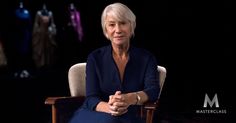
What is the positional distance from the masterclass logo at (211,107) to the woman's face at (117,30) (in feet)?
10.2

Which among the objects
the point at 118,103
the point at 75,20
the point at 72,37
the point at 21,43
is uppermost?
the point at 75,20

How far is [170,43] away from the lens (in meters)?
8.41

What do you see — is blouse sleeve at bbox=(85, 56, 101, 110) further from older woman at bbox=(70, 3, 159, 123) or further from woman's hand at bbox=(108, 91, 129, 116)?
woman's hand at bbox=(108, 91, 129, 116)

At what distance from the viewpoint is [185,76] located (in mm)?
7586

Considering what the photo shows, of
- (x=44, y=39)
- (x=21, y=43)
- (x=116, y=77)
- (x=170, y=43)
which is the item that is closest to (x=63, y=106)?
(x=116, y=77)

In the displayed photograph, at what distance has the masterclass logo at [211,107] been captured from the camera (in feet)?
19.1

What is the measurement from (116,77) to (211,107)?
335cm

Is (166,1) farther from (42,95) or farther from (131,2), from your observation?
(42,95)

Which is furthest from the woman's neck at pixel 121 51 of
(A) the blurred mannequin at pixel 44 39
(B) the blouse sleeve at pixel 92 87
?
(A) the blurred mannequin at pixel 44 39

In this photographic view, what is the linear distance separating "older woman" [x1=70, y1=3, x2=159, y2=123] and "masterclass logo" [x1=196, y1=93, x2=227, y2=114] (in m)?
2.93

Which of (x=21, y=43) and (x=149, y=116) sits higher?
(x=21, y=43)

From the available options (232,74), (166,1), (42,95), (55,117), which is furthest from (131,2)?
(55,117)

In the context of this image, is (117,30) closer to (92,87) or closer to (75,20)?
(92,87)

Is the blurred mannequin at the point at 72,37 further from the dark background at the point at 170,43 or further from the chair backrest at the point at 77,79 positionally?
the chair backrest at the point at 77,79
